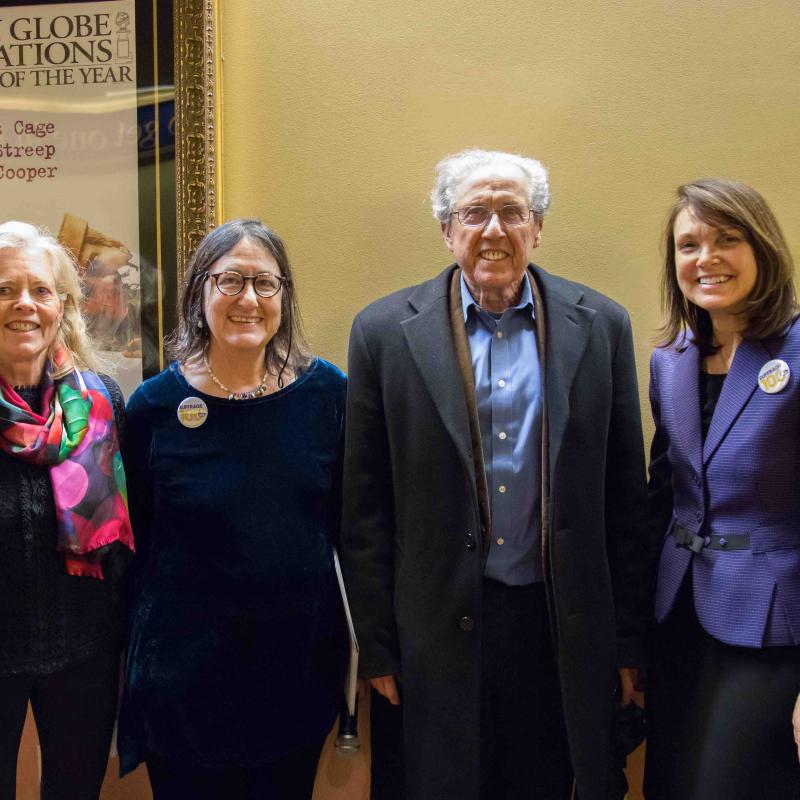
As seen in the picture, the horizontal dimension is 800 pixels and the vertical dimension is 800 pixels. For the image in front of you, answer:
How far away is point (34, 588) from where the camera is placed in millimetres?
1589

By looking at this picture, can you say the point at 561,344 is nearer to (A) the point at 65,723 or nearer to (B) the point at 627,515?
(B) the point at 627,515

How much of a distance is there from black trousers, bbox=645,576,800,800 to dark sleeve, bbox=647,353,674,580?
19 cm

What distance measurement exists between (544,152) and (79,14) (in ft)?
4.46

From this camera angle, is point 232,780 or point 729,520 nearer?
point 729,520

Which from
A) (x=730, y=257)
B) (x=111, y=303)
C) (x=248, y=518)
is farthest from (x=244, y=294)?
(x=730, y=257)

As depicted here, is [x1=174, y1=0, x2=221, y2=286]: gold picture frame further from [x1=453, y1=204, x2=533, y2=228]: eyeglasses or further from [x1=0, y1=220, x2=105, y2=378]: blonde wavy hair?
[x1=453, y1=204, x2=533, y2=228]: eyeglasses

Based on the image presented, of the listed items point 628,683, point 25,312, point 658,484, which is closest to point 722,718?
point 628,683

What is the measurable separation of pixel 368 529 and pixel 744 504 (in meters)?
0.79

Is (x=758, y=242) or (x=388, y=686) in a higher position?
(x=758, y=242)

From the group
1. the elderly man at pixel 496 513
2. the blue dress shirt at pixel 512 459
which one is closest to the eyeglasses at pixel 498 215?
the elderly man at pixel 496 513

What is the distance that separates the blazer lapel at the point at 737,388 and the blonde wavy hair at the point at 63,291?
4.70ft

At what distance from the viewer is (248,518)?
166 centimetres

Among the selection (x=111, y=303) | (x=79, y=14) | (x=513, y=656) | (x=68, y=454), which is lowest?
(x=513, y=656)

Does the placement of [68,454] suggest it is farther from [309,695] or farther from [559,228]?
[559,228]
